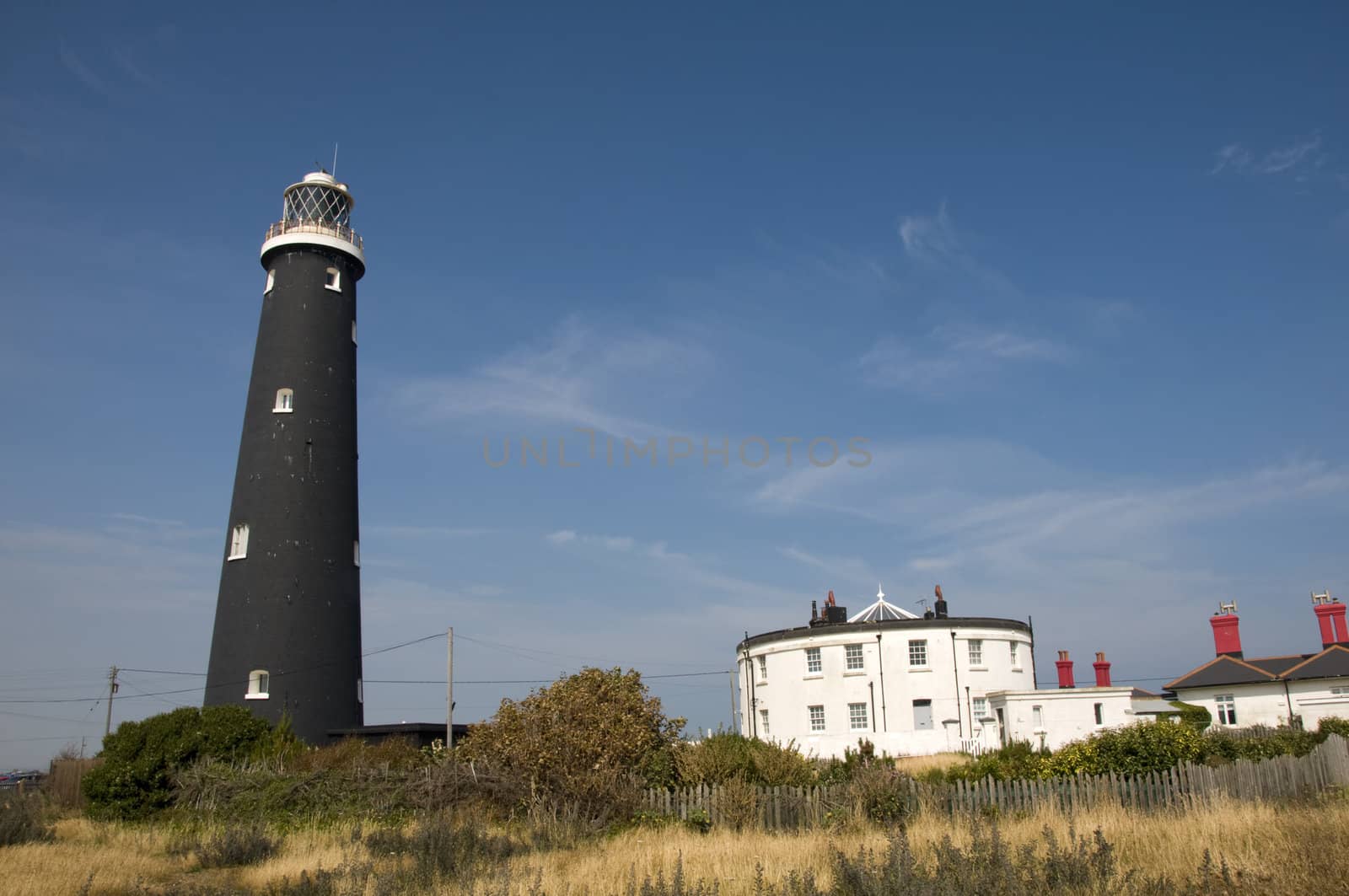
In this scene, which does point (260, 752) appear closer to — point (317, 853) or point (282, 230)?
point (317, 853)

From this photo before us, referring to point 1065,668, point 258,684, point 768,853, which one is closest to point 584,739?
point 768,853

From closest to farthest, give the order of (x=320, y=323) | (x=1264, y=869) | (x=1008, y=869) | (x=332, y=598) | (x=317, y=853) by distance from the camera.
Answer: (x=1008, y=869)
(x=1264, y=869)
(x=317, y=853)
(x=332, y=598)
(x=320, y=323)

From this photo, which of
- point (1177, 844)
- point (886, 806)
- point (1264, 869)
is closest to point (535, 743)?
point (886, 806)

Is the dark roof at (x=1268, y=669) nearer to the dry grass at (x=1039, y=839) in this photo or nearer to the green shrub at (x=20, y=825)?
the dry grass at (x=1039, y=839)

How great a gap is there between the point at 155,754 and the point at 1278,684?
49538mm

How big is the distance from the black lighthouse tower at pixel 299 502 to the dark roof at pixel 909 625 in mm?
21390

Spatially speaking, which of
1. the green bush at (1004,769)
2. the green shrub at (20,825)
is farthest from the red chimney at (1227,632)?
the green shrub at (20,825)

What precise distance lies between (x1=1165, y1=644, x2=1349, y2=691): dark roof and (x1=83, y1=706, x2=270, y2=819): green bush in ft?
154

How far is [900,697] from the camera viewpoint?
1690 inches

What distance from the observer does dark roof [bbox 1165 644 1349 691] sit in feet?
152

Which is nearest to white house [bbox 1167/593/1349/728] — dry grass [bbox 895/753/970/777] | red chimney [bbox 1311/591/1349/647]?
red chimney [bbox 1311/591/1349/647]

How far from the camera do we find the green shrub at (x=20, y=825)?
1833 centimetres

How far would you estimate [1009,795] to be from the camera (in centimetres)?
1825

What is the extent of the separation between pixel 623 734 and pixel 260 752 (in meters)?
11.7
